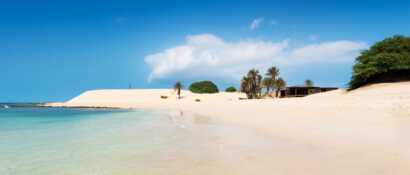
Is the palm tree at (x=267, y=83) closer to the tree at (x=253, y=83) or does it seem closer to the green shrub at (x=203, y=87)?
the tree at (x=253, y=83)

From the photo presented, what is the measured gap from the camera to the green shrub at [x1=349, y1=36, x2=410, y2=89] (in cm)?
4362

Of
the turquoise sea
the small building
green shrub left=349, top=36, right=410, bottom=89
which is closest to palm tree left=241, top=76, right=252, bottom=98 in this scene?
the small building

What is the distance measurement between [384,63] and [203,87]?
6845cm

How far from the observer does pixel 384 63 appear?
4394cm

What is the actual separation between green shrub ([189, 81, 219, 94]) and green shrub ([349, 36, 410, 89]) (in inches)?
2380

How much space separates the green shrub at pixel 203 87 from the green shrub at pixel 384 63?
60451 mm

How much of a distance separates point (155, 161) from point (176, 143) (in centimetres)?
284

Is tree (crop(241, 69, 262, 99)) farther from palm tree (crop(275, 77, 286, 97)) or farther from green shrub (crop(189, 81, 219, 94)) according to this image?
green shrub (crop(189, 81, 219, 94))

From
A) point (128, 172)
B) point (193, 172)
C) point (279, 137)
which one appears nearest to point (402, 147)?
point (279, 137)

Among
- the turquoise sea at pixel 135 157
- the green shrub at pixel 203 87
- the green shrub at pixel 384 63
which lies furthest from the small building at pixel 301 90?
the turquoise sea at pixel 135 157

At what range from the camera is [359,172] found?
207 inches

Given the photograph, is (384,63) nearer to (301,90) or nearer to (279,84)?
(301,90)

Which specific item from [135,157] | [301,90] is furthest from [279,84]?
[135,157]

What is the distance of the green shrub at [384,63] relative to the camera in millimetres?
43625
